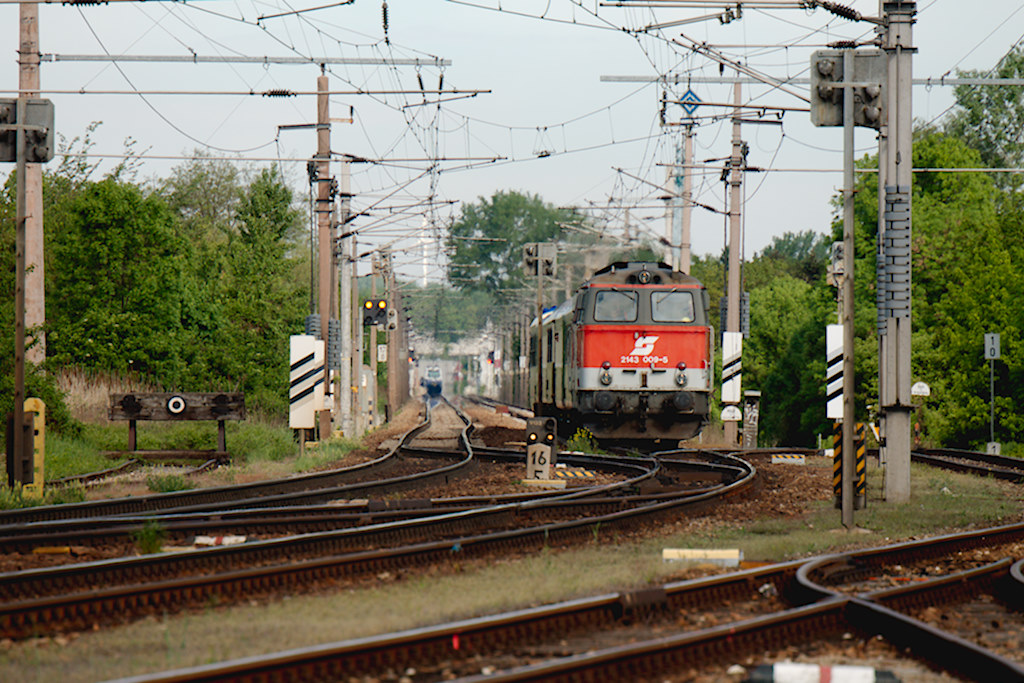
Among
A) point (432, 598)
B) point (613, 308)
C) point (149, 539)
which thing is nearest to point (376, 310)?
point (613, 308)

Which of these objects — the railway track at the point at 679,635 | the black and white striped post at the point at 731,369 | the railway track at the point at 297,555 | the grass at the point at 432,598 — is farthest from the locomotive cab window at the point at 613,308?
the railway track at the point at 679,635

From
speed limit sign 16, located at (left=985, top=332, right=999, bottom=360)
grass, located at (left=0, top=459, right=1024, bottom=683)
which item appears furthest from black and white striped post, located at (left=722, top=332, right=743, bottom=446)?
grass, located at (left=0, top=459, right=1024, bottom=683)

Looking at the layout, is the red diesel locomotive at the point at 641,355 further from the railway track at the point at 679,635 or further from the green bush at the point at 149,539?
the railway track at the point at 679,635

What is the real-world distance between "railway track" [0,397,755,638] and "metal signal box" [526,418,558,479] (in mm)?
1587

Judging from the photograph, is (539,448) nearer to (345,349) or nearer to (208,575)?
(208,575)

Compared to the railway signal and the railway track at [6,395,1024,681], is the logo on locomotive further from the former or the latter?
the railway signal

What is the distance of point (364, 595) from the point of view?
8.05m

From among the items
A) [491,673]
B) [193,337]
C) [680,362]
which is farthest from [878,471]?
[193,337]

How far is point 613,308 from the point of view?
79.5 ft

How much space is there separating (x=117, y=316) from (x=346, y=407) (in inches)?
258

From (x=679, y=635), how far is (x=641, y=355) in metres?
18.0

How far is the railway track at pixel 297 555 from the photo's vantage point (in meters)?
7.26

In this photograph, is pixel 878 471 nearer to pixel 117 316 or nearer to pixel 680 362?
pixel 680 362

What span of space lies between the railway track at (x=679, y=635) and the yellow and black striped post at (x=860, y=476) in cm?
396
